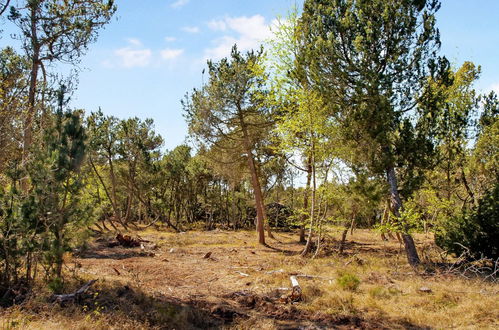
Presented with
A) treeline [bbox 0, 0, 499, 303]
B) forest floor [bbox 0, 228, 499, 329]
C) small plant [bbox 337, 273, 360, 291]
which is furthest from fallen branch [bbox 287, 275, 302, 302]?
treeline [bbox 0, 0, 499, 303]

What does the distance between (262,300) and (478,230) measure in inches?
340

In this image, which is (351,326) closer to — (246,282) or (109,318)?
(246,282)

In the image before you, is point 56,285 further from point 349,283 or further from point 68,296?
point 349,283

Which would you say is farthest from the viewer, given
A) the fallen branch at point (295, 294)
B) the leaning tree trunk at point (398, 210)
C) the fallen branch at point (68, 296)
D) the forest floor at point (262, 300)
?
the leaning tree trunk at point (398, 210)

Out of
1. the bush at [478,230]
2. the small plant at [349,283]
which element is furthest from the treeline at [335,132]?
the small plant at [349,283]

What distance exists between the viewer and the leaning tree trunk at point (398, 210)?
12.6m

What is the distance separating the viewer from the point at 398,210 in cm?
1265

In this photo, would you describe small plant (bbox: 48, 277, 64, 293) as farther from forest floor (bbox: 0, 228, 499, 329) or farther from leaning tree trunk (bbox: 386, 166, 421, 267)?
leaning tree trunk (bbox: 386, 166, 421, 267)

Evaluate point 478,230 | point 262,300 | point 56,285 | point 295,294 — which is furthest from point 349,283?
point 56,285

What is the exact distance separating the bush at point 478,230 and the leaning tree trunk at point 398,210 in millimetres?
1386

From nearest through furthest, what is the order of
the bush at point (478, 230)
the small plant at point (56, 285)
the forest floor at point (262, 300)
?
1. the forest floor at point (262, 300)
2. the small plant at point (56, 285)
3. the bush at point (478, 230)

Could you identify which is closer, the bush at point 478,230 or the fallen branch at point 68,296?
the fallen branch at point 68,296

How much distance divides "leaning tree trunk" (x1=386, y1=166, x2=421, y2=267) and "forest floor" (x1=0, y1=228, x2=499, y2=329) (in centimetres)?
49

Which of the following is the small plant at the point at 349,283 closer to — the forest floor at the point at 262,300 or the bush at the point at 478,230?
the forest floor at the point at 262,300
